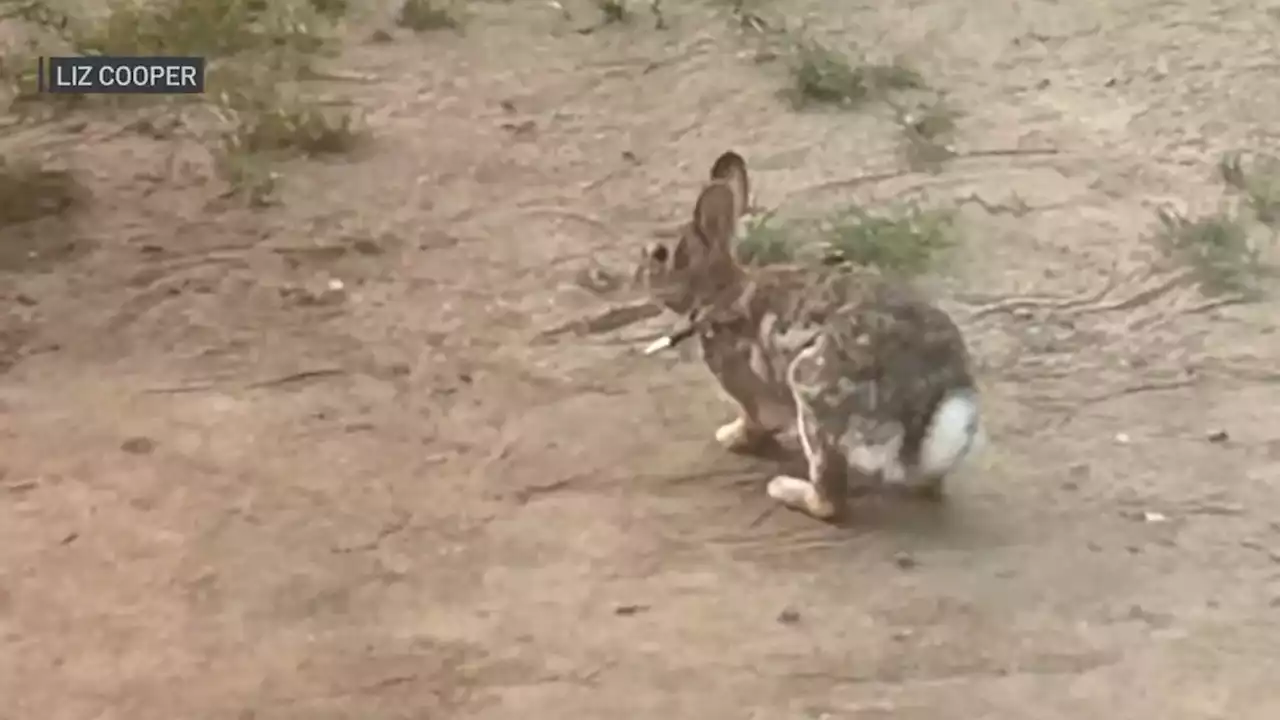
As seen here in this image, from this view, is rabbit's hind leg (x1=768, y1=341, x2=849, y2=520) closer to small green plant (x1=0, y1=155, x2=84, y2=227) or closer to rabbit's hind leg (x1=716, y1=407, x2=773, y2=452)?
rabbit's hind leg (x1=716, y1=407, x2=773, y2=452)

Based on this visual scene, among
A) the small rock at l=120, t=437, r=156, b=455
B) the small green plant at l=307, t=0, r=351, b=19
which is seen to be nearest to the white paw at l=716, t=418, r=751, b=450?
the small rock at l=120, t=437, r=156, b=455

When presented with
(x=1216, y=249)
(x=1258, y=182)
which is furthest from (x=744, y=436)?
(x=1258, y=182)

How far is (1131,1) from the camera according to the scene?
13.6 ft

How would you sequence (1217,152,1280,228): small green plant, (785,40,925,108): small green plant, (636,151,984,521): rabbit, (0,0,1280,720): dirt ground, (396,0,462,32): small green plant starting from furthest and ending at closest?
(396,0,462,32): small green plant, (785,40,925,108): small green plant, (1217,152,1280,228): small green plant, (636,151,984,521): rabbit, (0,0,1280,720): dirt ground

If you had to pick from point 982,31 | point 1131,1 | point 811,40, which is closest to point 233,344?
point 811,40

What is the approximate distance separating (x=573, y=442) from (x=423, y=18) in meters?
1.57

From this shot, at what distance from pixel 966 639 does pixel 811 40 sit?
1.99m

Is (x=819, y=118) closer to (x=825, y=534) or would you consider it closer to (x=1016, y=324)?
(x=1016, y=324)

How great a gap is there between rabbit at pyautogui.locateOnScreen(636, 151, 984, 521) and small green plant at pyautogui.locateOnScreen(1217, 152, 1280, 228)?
46.7 inches

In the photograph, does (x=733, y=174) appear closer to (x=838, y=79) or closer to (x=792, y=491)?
(x=792, y=491)

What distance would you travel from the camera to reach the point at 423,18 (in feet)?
12.6

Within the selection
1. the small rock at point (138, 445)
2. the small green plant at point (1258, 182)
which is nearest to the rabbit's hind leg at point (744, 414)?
the small rock at point (138, 445)

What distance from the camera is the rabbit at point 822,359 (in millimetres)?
2379

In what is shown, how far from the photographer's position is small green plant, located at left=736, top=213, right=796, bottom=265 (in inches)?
123
